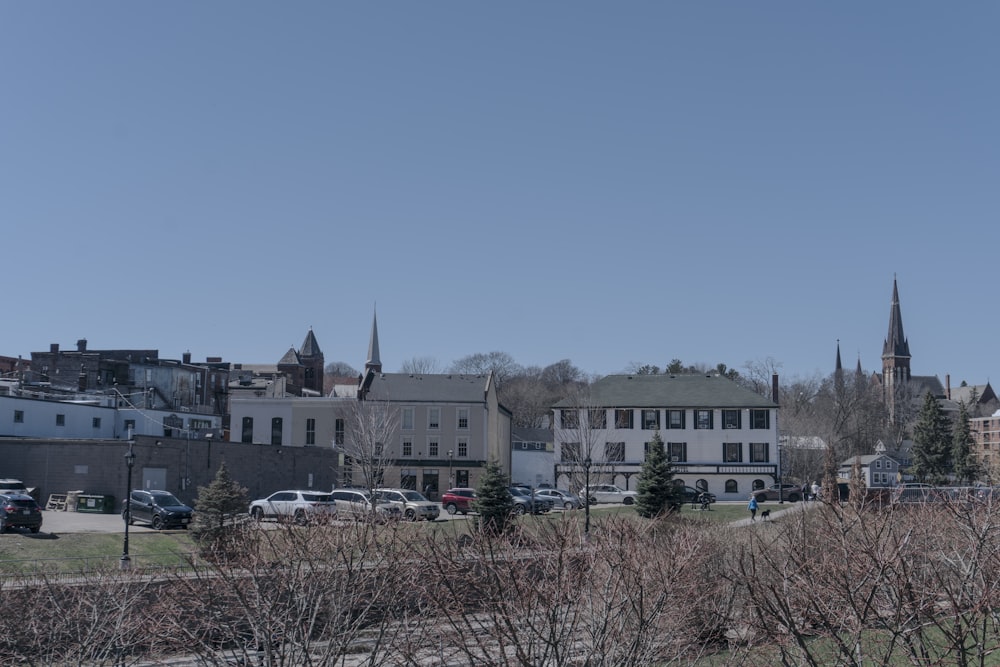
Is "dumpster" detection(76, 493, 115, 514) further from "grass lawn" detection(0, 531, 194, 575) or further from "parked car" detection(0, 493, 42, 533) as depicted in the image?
"parked car" detection(0, 493, 42, 533)

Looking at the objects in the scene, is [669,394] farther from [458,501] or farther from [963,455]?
[963,455]

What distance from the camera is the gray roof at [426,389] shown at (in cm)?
7506

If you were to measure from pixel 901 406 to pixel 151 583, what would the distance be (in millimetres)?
136073

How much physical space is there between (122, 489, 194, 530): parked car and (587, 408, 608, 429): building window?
36.4 metres

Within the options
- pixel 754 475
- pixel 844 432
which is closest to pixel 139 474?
pixel 754 475

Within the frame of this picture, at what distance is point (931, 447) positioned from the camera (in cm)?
9675

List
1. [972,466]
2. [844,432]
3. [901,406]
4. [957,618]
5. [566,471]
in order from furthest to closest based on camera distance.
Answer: [901,406] → [844,432] → [972,466] → [566,471] → [957,618]

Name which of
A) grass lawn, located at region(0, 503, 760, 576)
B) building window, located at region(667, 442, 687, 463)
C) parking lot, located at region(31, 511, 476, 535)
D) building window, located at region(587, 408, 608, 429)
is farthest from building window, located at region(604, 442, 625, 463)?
parking lot, located at region(31, 511, 476, 535)

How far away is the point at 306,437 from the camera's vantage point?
7631 cm

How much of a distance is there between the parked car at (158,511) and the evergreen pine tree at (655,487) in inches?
841

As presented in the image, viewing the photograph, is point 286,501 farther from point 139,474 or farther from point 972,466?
point 972,466

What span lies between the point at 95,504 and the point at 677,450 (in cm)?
4376

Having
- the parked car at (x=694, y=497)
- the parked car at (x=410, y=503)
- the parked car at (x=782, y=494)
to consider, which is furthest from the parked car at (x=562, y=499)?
the parked car at (x=782, y=494)

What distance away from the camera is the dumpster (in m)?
47.2
